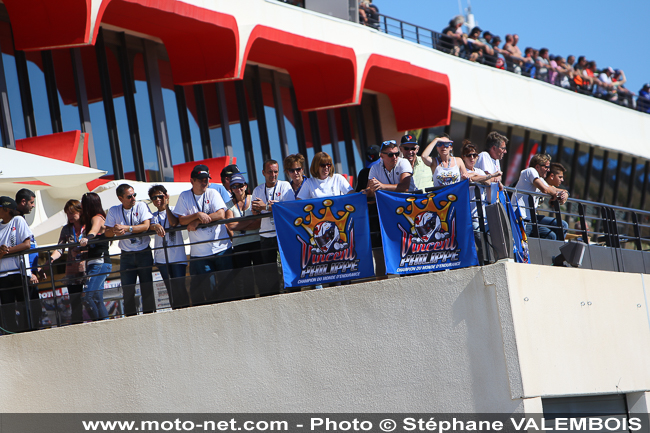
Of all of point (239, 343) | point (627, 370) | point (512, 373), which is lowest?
point (627, 370)

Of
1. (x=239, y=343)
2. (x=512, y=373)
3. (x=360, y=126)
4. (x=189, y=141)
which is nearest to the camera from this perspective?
(x=512, y=373)

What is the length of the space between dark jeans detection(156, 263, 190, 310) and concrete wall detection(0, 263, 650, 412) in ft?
0.87

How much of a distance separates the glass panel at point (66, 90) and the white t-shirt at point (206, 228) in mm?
6816

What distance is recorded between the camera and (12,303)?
8.69m

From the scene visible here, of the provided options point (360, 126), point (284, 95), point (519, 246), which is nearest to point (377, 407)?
point (519, 246)

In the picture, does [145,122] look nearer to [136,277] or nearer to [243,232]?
Result: [136,277]

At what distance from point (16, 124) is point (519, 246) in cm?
982

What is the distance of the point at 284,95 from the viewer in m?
18.9

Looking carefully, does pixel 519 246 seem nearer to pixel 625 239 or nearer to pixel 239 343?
pixel 239 343

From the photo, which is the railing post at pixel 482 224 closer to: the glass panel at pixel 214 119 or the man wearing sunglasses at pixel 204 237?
the man wearing sunglasses at pixel 204 237

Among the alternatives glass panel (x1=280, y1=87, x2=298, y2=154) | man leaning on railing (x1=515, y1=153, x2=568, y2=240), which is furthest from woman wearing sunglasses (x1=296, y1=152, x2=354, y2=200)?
glass panel (x1=280, y1=87, x2=298, y2=154)

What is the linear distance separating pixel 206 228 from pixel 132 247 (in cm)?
94

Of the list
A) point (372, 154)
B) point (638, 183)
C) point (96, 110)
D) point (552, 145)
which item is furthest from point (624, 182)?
point (372, 154)

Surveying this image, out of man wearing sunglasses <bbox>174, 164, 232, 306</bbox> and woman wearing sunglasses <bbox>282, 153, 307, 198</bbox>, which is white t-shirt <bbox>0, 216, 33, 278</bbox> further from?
woman wearing sunglasses <bbox>282, 153, 307, 198</bbox>
